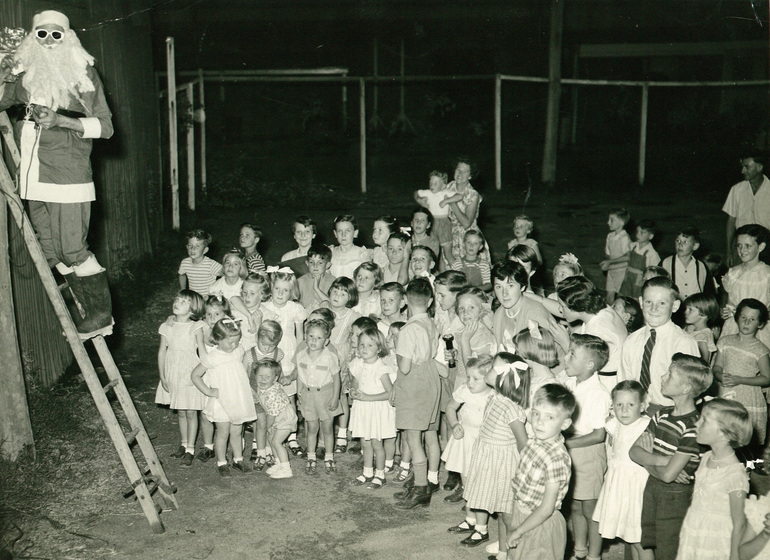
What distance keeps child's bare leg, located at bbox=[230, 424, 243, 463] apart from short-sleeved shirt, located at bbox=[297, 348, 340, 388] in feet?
2.06

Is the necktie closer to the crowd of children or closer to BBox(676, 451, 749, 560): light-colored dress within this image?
the crowd of children

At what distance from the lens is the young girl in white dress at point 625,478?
4.93 m

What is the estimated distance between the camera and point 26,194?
17.9 ft

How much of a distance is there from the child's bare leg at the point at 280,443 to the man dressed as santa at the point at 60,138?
157 cm

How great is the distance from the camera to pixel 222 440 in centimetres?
668

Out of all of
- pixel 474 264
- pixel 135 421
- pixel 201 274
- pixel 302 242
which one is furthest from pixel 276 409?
pixel 474 264

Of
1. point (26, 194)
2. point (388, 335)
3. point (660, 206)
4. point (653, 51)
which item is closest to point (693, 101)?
point (653, 51)

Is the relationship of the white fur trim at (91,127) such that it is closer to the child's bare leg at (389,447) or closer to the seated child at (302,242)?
the seated child at (302,242)

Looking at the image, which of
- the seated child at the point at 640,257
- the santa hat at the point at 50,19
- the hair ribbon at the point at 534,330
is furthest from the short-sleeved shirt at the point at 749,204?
the santa hat at the point at 50,19

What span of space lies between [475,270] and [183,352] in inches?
115

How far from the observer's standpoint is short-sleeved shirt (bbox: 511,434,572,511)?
14.3ft

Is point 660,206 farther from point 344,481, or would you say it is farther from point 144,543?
Answer: point 144,543

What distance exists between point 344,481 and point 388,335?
1.18 metres

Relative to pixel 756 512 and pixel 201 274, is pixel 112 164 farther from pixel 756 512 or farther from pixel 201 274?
pixel 756 512
